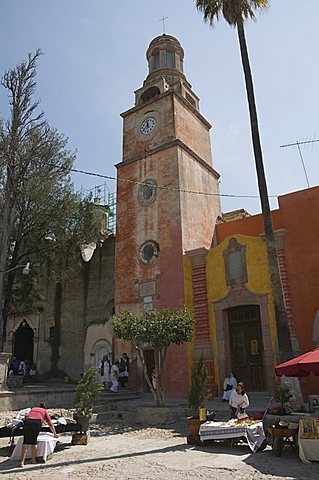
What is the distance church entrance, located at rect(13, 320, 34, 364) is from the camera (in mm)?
25523

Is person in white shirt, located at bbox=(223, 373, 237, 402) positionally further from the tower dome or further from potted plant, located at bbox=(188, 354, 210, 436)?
the tower dome

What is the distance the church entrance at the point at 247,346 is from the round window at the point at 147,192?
7286 mm

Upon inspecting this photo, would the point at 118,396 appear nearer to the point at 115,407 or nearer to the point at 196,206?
the point at 115,407

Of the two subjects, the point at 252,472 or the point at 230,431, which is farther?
the point at 230,431

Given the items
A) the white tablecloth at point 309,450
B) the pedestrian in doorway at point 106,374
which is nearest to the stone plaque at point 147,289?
the pedestrian in doorway at point 106,374

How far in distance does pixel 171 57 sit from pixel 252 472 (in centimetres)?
2513

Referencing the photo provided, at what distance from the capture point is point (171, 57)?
2631cm

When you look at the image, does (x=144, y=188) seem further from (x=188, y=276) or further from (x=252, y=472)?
(x=252, y=472)

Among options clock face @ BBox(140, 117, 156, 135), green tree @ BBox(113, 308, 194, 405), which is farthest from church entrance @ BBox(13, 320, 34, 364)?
green tree @ BBox(113, 308, 194, 405)

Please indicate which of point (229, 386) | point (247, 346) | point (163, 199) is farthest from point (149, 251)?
point (229, 386)

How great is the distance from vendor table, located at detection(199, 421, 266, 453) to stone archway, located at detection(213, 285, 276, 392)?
654 centimetres

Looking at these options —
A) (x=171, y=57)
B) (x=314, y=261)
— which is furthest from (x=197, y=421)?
(x=171, y=57)

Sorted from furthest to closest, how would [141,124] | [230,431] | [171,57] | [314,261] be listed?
[171,57]
[141,124]
[314,261]
[230,431]

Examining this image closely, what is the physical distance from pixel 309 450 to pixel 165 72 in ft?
75.0
